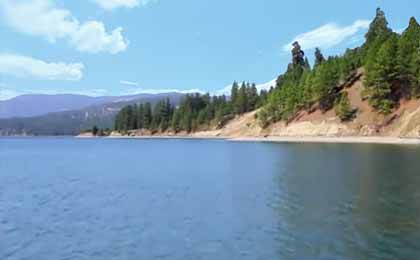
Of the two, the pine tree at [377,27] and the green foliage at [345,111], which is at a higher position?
the pine tree at [377,27]

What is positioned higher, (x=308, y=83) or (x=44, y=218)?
(x=308, y=83)

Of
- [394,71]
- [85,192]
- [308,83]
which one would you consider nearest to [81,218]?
[85,192]

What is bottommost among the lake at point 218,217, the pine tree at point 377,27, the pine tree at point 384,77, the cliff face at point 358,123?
the lake at point 218,217

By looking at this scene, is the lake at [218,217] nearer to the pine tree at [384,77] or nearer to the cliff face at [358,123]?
the cliff face at [358,123]

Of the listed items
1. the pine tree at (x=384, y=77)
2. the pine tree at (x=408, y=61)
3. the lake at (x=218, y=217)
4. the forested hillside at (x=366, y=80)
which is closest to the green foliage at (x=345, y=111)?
the forested hillside at (x=366, y=80)

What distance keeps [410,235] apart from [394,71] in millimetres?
117533

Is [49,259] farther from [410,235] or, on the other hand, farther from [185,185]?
[185,185]

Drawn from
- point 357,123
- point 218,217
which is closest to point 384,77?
point 357,123

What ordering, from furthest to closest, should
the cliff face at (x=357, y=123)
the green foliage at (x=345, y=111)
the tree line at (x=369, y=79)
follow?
the green foliage at (x=345, y=111) → the tree line at (x=369, y=79) → the cliff face at (x=357, y=123)

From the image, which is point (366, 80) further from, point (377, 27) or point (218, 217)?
point (218, 217)

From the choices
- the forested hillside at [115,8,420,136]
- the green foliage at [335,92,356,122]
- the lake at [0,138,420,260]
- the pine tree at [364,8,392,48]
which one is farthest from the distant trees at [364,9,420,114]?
the lake at [0,138,420,260]

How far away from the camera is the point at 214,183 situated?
151 feet

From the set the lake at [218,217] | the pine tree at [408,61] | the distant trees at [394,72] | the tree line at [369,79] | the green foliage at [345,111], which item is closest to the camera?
the lake at [218,217]

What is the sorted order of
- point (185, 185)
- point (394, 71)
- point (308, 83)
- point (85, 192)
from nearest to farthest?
point (85, 192), point (185, 185), point (394, 71), point (308, 83)
